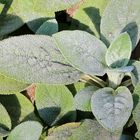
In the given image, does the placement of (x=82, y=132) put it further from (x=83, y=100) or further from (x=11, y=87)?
(x=11, y=87)

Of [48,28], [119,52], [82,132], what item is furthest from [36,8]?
[82,132]

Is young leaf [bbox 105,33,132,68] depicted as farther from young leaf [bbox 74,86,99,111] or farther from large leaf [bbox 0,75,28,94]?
large leaf [bbox 0,75,28,94]

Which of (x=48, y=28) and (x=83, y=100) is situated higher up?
(x=48, y=28)

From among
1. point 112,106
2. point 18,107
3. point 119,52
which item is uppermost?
point 119,52

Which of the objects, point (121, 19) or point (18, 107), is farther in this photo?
point (18, 107)

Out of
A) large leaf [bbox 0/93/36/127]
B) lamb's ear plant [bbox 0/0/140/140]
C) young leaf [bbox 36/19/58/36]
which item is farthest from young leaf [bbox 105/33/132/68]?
large leaf [bbox 0/93/36/127]

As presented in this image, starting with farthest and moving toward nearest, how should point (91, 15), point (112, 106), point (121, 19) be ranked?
point (91, 15) → point (121, 19) → point (112, 106)

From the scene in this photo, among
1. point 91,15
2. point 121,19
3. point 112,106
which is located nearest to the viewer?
point 112,106
